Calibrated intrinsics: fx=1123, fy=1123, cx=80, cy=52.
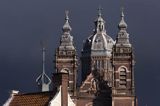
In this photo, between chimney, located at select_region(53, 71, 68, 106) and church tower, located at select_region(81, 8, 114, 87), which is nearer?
chimney, located at select_region(53, 71, 68, 106)

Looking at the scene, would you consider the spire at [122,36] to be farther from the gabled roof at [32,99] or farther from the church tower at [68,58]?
the gabled roof at [32,99]

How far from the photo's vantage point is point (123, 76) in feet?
394

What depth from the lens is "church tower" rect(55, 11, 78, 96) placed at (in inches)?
4751

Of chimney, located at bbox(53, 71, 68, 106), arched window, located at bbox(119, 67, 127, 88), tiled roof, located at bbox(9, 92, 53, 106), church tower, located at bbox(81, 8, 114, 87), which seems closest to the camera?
chimney, located at bbox(53, 71, 68, 106)

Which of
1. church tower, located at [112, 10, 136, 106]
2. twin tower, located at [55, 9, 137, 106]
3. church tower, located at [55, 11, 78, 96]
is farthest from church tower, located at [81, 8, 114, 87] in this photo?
church tower, located at [112, 10, 136, 106]

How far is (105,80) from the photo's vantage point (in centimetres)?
12356

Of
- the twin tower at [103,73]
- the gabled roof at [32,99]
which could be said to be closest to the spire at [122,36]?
the twin tower at [103,73]

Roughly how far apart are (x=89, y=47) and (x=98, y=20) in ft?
10.9

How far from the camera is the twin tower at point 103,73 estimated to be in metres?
120

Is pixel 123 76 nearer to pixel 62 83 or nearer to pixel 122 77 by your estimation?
pixel 122 77

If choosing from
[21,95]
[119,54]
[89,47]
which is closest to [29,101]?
[21,95]

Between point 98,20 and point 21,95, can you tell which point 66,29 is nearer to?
point 98,20

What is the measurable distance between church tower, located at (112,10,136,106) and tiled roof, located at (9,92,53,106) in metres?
41.6

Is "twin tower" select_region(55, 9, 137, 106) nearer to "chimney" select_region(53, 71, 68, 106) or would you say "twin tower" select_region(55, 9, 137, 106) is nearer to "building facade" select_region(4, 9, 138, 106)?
"building facade" select_region(4, 9, 138, 106)
